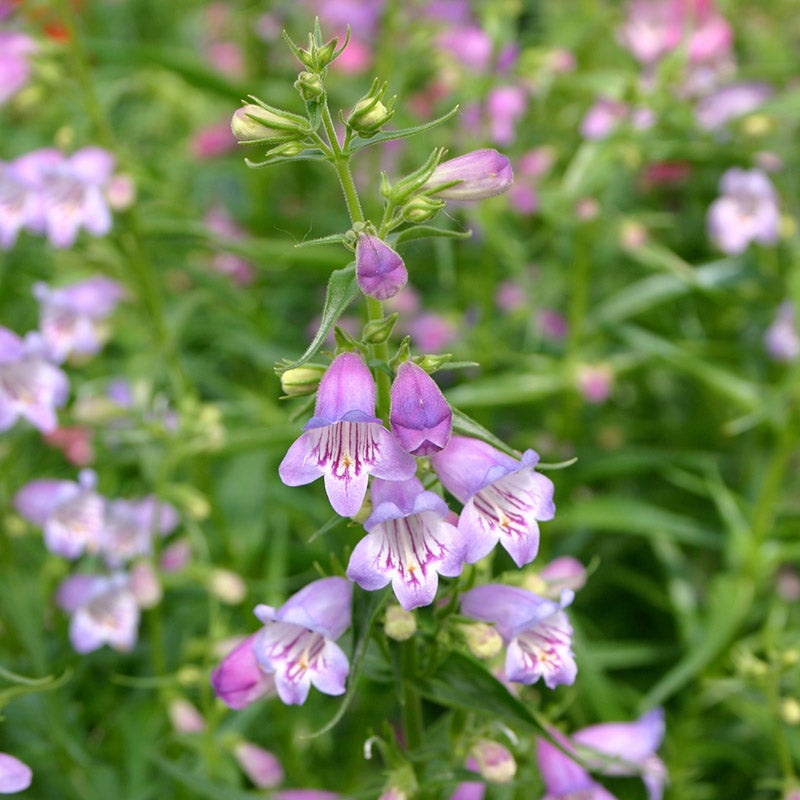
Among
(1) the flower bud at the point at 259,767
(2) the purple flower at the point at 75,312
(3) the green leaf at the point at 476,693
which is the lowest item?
(1) the flower bud at the point at 259,767

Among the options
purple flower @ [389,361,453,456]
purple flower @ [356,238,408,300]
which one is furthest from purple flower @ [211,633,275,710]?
purple flower @ [356,238,408,300]

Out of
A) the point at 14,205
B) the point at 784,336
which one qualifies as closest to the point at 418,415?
the point at 14,205

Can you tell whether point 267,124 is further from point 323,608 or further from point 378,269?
point 323,608

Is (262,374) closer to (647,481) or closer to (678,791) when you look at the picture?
(647,481)

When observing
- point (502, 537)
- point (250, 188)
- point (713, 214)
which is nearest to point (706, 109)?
point (713, 214)

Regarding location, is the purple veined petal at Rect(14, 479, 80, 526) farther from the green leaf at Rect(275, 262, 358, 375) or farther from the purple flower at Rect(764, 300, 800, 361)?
the purple flower at Rect(764, 300, 800, 361)

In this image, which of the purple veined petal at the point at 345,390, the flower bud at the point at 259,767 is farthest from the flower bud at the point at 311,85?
the flower bud at the point at 259,767

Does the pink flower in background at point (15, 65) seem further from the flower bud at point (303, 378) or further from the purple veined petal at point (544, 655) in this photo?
the purple veined petal at point (544, 655)
